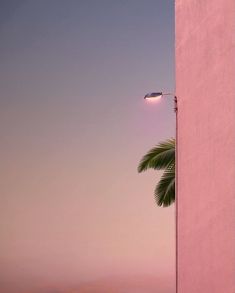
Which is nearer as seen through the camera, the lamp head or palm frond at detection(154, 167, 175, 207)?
the lamp head

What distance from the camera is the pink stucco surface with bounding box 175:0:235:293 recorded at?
17062 mm

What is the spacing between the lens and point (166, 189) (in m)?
28.3

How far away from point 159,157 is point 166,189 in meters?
1.25

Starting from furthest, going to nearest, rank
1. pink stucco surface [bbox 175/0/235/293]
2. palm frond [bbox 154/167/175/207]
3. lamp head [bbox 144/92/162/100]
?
palm frond [bbox 154/167/175/207] → lamp head [bbox 144/92/162/100] → pink stucco surface [bbox 175/0/235/293]

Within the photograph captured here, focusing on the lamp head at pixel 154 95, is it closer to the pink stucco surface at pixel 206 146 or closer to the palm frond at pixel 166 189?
the pink stucco surface at pixel 206 146

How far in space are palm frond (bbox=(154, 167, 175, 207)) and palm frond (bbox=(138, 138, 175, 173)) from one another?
0.31 metres

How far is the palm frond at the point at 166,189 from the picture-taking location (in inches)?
1109

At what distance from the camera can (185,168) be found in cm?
2016

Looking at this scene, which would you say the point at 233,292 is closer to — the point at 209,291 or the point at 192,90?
the point at 209,291

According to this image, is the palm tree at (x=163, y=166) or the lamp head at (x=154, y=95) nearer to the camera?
the lamp head at (x=154, y=95)

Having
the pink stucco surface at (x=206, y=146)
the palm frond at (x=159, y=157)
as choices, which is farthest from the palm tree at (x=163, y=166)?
the pink stucco surface at (x=206, y=146)

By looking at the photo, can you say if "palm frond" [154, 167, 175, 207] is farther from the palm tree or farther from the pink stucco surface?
the pink stucco surface

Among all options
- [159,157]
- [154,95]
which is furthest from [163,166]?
[154,95]

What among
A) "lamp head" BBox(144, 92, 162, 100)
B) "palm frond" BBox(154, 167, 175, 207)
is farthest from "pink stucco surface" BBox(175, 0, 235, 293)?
"palm frond" BBox(154, 167, 175, 207)
